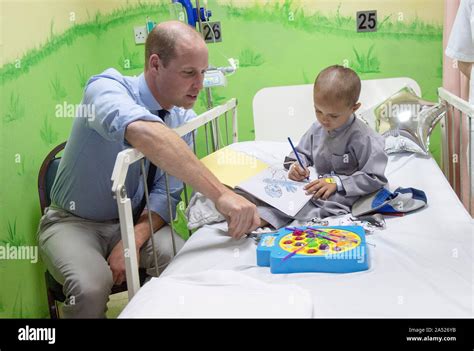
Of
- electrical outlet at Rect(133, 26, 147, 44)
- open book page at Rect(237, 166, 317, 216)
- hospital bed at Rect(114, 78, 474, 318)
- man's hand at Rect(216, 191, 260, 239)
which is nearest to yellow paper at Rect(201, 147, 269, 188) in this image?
open book page at Rect(237, 166, 317, 216)

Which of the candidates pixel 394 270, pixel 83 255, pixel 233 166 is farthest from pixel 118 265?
pixel 394 270

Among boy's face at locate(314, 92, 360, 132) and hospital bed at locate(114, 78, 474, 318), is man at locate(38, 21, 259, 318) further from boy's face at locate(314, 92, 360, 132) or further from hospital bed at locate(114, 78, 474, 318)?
boy's face at locate(314, 92, 360, 132)

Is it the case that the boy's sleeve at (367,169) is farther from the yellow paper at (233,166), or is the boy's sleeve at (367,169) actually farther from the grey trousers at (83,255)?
the grey trousers at (83,255)

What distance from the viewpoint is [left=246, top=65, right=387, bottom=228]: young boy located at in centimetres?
171

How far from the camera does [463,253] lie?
1.30 m

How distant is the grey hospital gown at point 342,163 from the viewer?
1684 millimetres

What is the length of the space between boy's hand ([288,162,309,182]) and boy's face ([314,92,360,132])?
0.17 meters

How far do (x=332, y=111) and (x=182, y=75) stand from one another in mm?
511

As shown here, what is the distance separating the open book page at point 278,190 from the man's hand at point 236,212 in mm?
175

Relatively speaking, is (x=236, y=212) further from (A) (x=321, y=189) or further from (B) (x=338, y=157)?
(B) (x=338, y=157)

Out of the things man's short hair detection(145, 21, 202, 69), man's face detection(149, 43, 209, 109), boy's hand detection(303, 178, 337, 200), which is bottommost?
boy's hand detection(303, 178, 337, 200)

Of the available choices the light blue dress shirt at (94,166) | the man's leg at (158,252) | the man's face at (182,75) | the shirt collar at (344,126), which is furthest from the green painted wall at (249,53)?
the shirt collar at (344,126)

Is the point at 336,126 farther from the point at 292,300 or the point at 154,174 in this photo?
the point at 292,300
